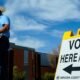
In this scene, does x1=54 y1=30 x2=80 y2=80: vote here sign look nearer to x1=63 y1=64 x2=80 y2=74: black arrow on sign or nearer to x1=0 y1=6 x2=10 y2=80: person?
x1=63 y1=64 x2=80 y2=74: black arrow on sign

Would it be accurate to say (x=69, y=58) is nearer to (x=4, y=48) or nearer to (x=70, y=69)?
(x=70, y=69)

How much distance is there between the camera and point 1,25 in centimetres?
854

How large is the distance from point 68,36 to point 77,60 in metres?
0.50

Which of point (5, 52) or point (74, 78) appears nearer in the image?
point (74, 78)

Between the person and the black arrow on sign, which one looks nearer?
the black arrow on sign

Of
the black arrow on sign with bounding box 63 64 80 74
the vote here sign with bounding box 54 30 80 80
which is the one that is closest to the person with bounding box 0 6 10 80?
the vote here sign with bounding box 54 30 80 80

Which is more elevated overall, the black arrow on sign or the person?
the person

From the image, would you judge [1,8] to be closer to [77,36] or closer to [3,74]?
[3,74]

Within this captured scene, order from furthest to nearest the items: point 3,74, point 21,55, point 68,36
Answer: point 21,55 → point 3,74 → point 68,36

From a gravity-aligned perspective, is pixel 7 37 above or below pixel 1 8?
below

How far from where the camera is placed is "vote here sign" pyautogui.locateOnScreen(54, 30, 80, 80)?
5500 millimetres

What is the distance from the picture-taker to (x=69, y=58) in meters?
5.62

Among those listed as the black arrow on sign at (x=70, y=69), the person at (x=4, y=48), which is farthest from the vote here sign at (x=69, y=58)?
the person at (x=4, y=48)

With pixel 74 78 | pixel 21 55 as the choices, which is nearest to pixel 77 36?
pixel 74 78
